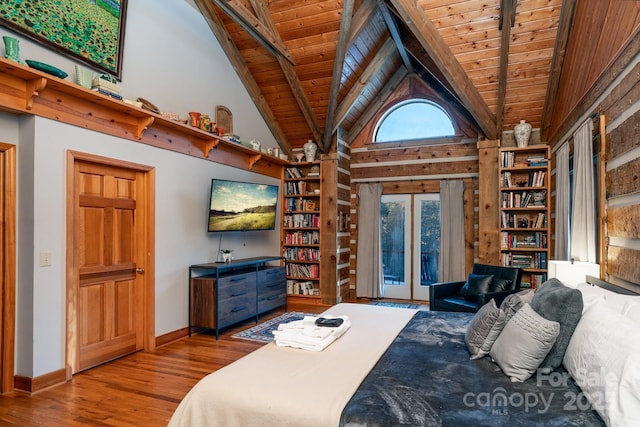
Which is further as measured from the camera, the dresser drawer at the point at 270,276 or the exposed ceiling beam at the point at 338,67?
the dresser drawer at the point at 270,276

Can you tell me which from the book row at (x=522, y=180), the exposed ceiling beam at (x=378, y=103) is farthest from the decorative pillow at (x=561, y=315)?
the exposed ceiling beam at (x=378, y=103)

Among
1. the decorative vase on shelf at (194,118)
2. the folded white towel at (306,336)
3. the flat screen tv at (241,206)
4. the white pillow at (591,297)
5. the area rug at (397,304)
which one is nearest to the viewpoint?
the white pillow at (591,297)

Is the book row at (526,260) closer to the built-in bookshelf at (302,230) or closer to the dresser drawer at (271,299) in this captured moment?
the built-in bookshelf at (302,230)

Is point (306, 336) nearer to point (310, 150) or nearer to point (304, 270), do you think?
point (304, 270)

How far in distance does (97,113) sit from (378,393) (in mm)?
3386

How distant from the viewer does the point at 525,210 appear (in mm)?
5488

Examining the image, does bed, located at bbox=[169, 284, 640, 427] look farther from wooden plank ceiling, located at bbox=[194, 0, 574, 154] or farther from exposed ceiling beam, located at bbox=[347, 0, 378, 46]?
exposed ceiling beam, located at bbox=[347, 0, 378, 46]

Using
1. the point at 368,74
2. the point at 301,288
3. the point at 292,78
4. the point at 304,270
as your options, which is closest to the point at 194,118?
the point at 292,78

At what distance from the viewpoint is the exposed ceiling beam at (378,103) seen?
21.2 feet

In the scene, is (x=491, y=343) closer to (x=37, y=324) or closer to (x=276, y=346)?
(x=276, y=346)

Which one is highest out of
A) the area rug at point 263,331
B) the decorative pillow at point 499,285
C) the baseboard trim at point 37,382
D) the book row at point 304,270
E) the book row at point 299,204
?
the book row at point 299,204

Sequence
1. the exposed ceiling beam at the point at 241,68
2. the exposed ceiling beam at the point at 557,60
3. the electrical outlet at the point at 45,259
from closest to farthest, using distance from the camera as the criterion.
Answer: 1. the electrical outlet at the point at 45,259
2. the exposed ceiling beam at the point at 557,60
3. the exposed ceiling beam at the point at 241,68

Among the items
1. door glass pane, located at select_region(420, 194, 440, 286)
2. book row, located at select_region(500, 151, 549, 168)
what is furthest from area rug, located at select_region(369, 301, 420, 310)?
book row, located at select_region(500, 151, 549, 168)

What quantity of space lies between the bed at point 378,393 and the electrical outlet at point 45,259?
6.93 feet
